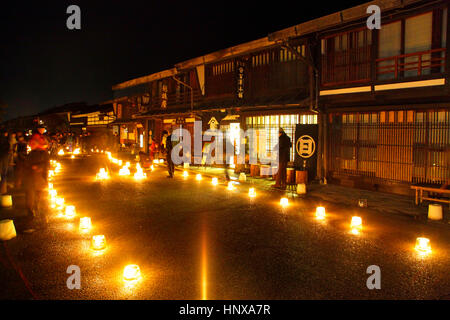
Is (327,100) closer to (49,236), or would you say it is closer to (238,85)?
(238,85)

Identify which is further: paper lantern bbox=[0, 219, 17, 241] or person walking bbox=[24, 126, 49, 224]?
person walking bbox=[24, 126, 49, 224]

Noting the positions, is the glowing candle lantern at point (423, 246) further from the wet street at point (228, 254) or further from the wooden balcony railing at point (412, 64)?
the wooden balcony railing at point (412, 64)

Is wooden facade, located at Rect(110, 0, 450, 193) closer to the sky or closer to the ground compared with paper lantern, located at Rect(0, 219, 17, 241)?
closer to the sky

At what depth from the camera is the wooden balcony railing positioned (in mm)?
11055

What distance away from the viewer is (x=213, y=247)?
6402 millimetres

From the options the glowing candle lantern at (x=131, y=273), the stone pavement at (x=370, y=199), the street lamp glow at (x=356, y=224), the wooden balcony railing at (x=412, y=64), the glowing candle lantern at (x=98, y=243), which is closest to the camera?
Result: the glowing candle lantern at (x=131, y=273)

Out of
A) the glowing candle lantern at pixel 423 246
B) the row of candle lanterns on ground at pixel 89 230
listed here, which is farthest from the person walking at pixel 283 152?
the row of candle lanterns on ground at pixel 89 230

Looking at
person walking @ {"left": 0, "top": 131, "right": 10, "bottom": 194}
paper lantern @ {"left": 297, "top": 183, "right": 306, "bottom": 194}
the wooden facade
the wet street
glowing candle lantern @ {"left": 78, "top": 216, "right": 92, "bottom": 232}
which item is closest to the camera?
the wet street

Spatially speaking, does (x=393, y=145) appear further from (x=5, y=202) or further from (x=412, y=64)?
(x=5, y=202)

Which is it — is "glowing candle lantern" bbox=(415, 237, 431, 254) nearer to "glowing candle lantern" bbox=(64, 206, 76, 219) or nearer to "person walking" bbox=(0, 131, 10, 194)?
"glowing candle lantern" bbox=(64, 206, 76, 219)

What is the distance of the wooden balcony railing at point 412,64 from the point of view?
11055mm

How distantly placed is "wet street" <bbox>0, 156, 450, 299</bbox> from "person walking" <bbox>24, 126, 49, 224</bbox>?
0.70 metres

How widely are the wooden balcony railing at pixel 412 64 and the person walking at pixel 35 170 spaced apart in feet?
38.0

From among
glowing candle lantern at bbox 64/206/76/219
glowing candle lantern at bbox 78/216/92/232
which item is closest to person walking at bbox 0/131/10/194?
glowing candle lantern at bbox 64/206/76/219
